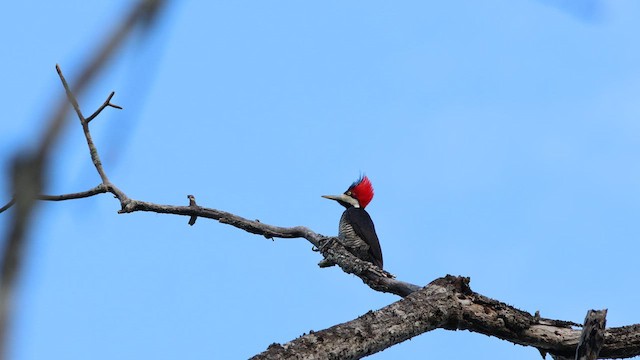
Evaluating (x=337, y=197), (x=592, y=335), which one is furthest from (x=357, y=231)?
(x=592, y=335)

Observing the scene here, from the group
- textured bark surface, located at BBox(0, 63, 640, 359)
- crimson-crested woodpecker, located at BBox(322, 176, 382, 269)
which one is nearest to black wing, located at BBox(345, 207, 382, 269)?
crimson-crested woodpecker, located at BBox(322, 176, 382, 269)

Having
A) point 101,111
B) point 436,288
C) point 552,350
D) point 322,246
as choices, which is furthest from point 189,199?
point 552,350

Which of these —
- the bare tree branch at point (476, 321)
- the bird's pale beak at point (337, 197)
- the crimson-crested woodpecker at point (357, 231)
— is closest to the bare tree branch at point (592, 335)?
the bare tree branch at point (476, 321)

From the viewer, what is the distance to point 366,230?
8320 millimetres

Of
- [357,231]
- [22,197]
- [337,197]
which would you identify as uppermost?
[337,197]

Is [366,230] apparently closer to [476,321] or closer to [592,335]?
[476,321]

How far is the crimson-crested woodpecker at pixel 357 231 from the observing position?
817 cm

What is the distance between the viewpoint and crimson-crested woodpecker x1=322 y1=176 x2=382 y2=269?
8.17 meters

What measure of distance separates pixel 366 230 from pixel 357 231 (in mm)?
91

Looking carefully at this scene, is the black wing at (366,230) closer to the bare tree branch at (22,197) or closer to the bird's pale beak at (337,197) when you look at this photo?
the bird's pale beak at (337,197)

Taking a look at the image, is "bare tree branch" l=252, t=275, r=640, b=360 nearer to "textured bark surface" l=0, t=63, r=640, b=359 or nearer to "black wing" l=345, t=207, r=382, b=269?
"textured bark surface" l=0, t=63, r=640, b=359

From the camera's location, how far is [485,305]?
15.2ft

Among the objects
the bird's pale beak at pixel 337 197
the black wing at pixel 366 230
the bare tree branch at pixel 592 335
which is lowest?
the bare tree branch at pixel 592 335

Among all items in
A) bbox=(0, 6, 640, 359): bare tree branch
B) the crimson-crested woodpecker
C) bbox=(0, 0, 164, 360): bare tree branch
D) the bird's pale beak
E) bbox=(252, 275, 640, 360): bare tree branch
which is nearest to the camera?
bbox=(0, 0, 164, 360): bare tree branch
